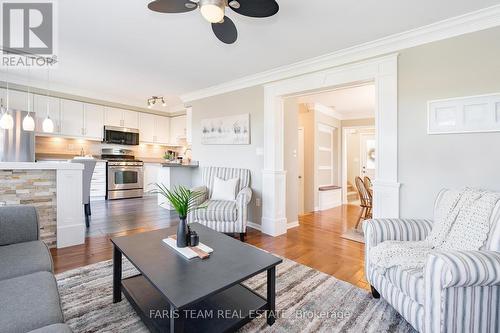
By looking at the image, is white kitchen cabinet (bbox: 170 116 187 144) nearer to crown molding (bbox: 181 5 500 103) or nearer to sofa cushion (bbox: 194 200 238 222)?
crown molding (bbox: 181 5 500 103)

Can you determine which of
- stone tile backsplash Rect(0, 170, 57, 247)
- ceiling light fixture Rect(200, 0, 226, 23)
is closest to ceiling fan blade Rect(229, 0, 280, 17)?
ceiling light fixture Rect(200, 0, 226, 23)

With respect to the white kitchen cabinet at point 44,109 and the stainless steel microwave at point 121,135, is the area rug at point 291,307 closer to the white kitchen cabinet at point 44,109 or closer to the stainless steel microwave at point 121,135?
the white kitchen cabinet at point 44,109

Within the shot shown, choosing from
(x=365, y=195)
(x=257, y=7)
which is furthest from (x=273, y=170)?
(x=257, y=7)

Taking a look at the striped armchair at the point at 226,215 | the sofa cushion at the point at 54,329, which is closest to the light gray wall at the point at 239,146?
the striped armchair at the point at 226,215

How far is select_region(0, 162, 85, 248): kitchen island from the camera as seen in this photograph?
264 centimetres

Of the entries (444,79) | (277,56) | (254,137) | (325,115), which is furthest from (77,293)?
→ (325,115)

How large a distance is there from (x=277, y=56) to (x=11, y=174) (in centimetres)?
343

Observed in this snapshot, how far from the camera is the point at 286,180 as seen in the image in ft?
13.0

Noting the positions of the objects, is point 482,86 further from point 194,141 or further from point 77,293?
point 194,141

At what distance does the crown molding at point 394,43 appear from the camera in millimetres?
2100

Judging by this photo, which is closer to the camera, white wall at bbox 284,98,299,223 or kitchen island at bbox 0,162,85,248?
kitchen island at bbox 0,162,85,248

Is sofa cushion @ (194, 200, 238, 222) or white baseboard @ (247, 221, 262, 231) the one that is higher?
sofa cushion @ (194, 200, 238, 222)

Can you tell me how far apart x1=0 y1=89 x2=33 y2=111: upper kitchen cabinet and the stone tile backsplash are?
9.28ft

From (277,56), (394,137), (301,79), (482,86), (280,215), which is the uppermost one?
(277,56)
